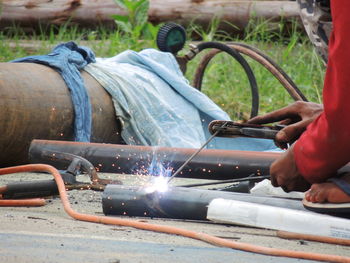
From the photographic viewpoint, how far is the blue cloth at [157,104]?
17.8 ft

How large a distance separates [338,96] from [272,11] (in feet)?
21.0

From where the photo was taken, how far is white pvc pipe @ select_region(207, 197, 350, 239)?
8.86 ft

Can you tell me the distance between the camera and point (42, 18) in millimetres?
9359

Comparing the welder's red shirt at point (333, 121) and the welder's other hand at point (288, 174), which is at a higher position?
the welder's red shirt at point (333, 121)

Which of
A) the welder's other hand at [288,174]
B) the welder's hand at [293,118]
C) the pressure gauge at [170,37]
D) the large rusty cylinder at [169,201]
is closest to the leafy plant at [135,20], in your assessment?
the pressure gauge at [170,37]

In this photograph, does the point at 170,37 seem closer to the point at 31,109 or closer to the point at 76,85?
the point at 76,85

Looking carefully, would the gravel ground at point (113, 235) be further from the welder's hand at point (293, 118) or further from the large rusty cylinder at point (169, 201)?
the welder's hand at point (293, 118)

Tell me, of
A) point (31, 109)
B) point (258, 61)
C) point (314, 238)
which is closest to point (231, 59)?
point (258, 61)

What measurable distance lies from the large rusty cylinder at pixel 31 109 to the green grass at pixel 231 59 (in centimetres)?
248

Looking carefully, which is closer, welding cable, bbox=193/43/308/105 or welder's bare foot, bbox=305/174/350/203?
welder's bare foot, bbox=305/174/350/203

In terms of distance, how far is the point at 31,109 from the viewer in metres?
4.68

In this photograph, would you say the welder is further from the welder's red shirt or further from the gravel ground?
the gravel ground

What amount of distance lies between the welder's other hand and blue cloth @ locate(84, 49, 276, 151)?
2.39 meters

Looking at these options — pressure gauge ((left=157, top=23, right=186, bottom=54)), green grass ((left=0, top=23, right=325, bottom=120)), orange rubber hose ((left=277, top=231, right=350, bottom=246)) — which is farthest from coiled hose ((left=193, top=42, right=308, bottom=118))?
orange rubber hose ((left=277, top=231, right=350, bottom=246))
